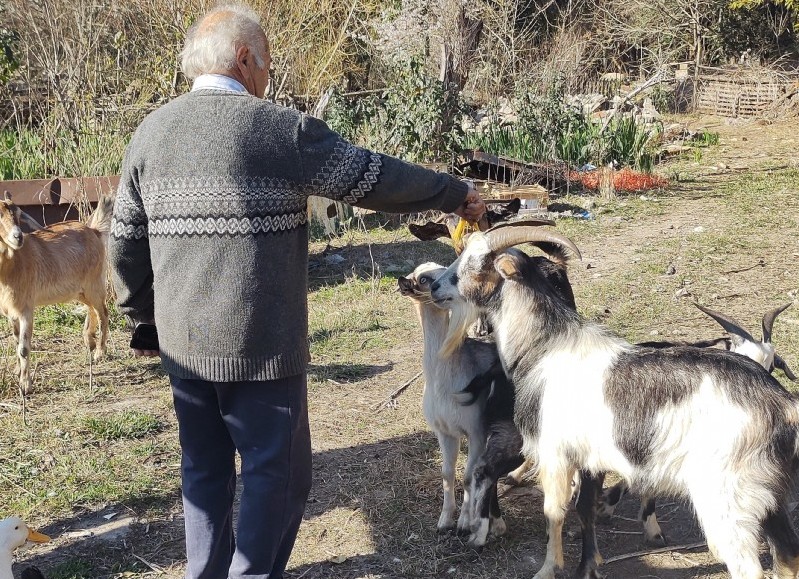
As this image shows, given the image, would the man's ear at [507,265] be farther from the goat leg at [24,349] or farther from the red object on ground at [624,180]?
the red object on ground at [624,180]

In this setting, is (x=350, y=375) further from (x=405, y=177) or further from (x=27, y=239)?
(x=405, y=177)

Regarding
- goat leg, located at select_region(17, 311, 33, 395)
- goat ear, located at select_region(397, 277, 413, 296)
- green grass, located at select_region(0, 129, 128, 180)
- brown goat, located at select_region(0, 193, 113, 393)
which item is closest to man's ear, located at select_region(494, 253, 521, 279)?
goat ear, located at select_region(397, 277, 413, 296)

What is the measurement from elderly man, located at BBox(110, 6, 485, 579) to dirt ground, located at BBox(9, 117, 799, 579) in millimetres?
1003

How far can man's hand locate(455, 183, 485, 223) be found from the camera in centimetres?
306

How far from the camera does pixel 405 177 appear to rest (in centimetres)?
281

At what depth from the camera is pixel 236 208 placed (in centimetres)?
Result: 266

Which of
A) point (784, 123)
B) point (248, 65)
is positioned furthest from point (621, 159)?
point (248, 65)

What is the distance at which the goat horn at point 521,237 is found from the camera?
338cm

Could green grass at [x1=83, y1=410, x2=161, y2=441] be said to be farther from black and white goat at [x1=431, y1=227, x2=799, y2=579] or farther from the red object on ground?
the red object on ground

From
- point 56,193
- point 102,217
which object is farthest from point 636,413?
point 56,193

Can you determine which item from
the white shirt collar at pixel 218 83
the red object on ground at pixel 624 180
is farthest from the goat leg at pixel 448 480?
the red object on ground at pixel 624 180

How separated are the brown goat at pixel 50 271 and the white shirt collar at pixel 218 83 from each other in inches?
148

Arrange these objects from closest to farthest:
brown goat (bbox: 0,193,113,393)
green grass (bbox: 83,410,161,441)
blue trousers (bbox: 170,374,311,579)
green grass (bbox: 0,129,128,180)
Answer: blue trousers (bbox: 170,374,311,579), green grass (bbox: 83,410,161,441), brown goat (bbox: 0,193,113,393), green grass (bbox: 0,129,128,180)

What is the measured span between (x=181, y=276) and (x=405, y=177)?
77 cm
